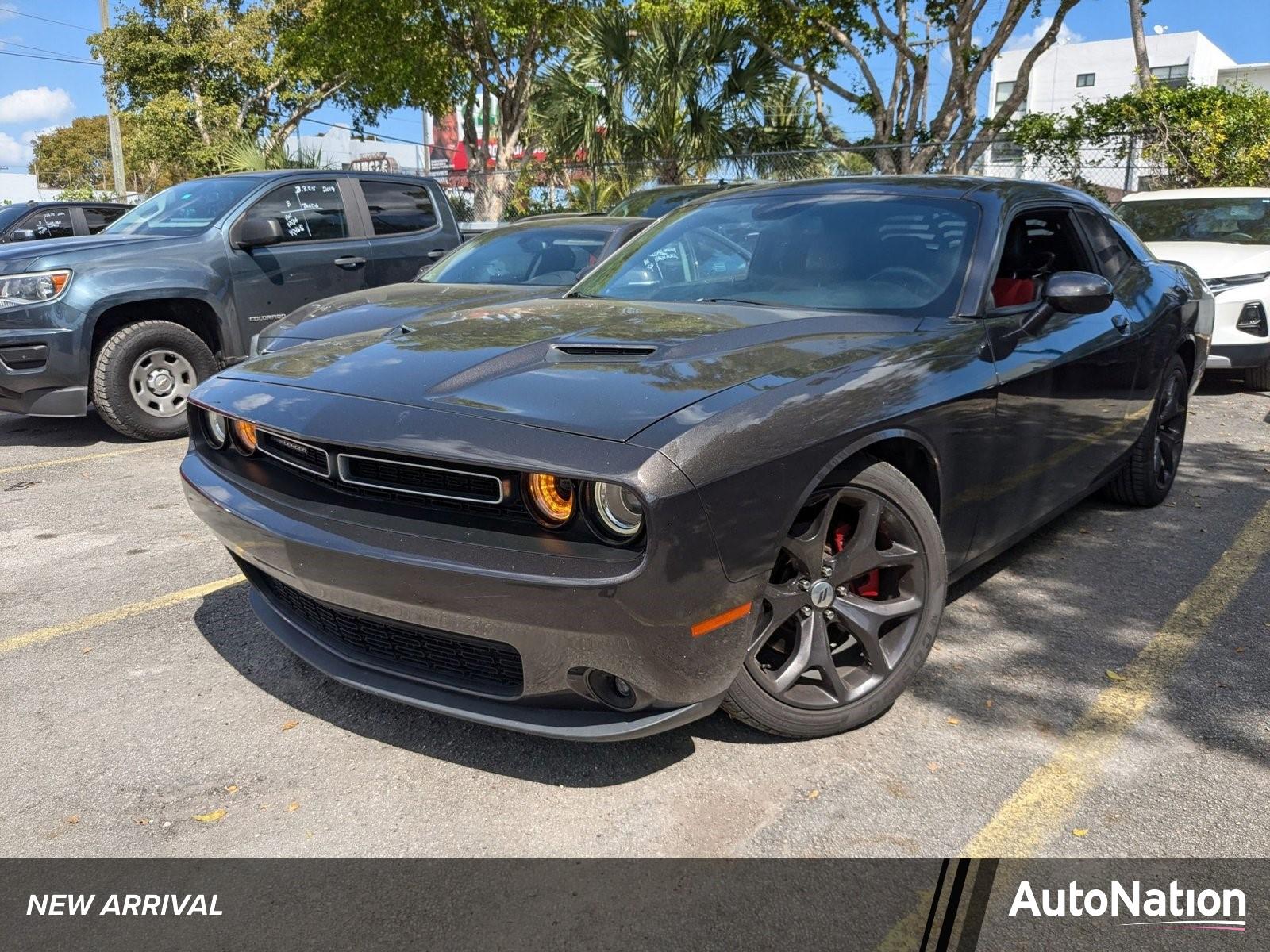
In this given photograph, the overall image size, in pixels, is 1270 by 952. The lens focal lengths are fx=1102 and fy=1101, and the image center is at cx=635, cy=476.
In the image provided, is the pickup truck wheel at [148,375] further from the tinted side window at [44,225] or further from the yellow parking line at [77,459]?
the tinted side window at [44,225]

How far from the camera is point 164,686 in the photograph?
3498 mm

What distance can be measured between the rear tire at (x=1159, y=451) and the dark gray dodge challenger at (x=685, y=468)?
1093 mm

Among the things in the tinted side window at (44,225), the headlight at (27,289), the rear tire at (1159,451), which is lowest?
the rear tire at (1159,451)

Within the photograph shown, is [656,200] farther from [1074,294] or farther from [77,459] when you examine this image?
[1074,294]

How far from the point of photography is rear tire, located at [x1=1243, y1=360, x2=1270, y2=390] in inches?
349

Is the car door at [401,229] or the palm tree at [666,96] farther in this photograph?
the palm tree at [666,96]

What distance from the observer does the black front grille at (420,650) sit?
2684 millimetres

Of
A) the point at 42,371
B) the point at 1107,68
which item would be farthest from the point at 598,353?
the point at 1107,68

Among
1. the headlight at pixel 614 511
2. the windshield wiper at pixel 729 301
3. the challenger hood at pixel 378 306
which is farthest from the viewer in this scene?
the challenger hood at pixel 378 306

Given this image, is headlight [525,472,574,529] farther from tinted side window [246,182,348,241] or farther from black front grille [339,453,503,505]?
tinted side window [246,182,348,241]

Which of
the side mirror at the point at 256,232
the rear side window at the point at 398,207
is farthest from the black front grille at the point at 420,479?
the rear side window at the point at 398,207

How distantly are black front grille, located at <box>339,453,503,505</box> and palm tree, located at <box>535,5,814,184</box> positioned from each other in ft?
52.8

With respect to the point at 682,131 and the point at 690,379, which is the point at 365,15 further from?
the point at 690,379

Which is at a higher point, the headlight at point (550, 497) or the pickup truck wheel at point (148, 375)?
the headlight at point (550, 497)
